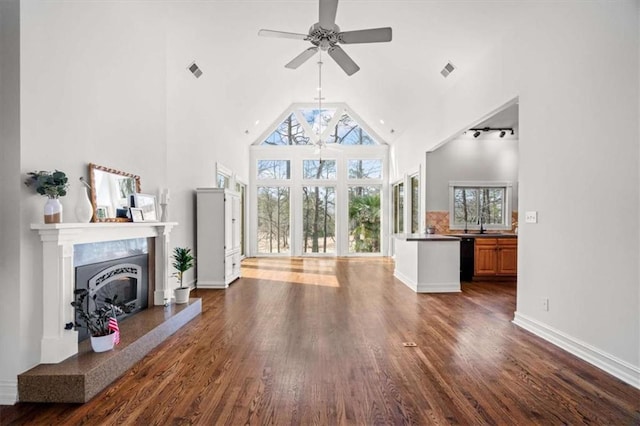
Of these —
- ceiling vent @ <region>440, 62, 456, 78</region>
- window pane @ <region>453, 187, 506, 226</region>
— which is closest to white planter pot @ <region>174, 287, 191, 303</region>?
ceiling vent @ <region>440, 62, 456, 78</region>

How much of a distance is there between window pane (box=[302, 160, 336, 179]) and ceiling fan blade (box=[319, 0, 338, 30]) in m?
6.58

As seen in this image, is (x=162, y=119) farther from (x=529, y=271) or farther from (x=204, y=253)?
(x=529, y=271)

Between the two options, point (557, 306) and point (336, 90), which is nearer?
point (557, 306)

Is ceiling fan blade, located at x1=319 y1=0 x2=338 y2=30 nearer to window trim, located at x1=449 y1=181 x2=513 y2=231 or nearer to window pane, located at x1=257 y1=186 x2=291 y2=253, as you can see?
window trim, located at x1=449 y1=181 x2=513 y2=231

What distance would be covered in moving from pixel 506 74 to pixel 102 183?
14.8 ft

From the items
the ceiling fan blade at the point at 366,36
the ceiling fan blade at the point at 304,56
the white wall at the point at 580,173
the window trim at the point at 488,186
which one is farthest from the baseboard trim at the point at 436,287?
the ceiling fan blade at the point at 304,56

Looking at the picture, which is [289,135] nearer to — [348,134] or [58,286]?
[348,134]

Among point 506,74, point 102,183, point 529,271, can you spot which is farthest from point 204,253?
point 506,74

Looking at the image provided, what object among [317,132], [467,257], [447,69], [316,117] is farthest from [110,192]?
[316,117]

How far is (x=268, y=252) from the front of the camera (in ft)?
33.0

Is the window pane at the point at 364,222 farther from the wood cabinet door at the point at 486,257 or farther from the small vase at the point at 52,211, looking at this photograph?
the small vase at the point at 52,211

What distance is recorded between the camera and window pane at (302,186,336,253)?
1007 cm

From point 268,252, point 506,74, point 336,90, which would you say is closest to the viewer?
point 506,74

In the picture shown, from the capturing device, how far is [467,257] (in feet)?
21.7
